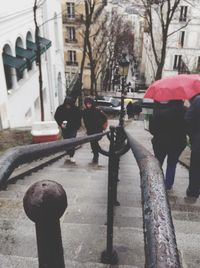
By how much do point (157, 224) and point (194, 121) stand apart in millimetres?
3298

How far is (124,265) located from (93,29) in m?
35.3

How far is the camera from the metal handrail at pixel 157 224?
79cm

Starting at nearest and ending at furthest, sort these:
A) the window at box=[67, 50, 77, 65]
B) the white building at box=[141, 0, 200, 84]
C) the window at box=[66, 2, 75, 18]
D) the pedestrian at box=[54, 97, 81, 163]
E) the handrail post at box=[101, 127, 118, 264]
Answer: the handrail post at box=[101, 127, 118, 264], the pedestrian at box=[54, 97, 81, 163], the white building at box=[141, 0, 200, 84], the window at box=[66, 2, 75, 18], the window at box=[67, 50, 77, 65]

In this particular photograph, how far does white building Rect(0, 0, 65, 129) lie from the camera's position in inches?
573

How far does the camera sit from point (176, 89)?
483cm

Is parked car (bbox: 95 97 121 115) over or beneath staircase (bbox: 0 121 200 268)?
beneath

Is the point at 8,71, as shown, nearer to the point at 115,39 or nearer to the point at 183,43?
the point at 115,39

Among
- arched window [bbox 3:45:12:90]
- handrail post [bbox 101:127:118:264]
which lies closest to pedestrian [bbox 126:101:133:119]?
arched window [bbox 3:45:12:90]

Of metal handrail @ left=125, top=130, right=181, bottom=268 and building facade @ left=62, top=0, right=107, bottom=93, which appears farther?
building facade @ left=62, top=0, right=107, bottom=93

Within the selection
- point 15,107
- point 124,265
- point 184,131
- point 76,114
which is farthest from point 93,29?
point 124,265

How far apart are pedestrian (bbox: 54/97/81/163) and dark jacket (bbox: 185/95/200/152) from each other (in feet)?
11.1

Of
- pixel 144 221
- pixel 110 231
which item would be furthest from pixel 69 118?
pixel 144 221

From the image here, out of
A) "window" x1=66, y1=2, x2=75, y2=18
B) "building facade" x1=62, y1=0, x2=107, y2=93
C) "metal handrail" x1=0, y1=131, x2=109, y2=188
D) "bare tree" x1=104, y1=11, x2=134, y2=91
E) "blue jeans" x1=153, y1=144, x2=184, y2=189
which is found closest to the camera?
"metal handrail" x1=0, y1=131, x2=109, y2=188

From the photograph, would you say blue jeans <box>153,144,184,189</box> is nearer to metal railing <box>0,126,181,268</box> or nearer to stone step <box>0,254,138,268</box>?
stone step <box>0,254,138,268</box>
